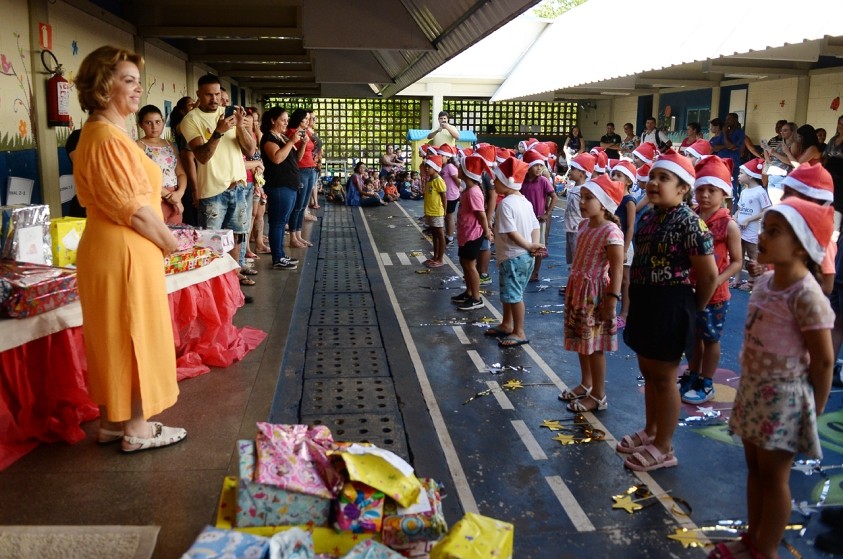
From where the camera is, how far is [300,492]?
2803 mm

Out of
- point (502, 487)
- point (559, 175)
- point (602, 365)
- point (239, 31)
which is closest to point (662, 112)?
point (559, 175)

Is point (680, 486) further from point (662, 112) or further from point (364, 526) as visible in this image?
point (662, 112)

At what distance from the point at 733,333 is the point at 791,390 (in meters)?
4.18

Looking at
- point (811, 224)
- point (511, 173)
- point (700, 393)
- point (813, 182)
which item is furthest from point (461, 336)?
point (811, 224)

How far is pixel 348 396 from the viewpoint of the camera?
201 inches

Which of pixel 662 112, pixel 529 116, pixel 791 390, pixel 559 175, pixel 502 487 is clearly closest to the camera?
pixel 791 390

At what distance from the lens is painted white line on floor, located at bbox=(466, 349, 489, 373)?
5871 millimetres

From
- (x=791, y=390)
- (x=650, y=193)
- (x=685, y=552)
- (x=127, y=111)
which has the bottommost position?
(x=685, y=552)

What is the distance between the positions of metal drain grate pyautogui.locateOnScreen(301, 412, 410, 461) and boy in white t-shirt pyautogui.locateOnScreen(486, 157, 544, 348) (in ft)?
6.48

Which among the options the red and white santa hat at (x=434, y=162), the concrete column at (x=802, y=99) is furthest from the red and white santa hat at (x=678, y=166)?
the concrete column at (x=802, y=99)

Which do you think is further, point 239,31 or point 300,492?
point 239,31

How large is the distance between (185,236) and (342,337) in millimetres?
1828

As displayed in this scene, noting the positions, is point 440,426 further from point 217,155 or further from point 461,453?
point 217,155

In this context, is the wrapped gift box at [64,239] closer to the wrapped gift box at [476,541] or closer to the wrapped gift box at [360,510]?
the wrapped gift box at [360,510]
